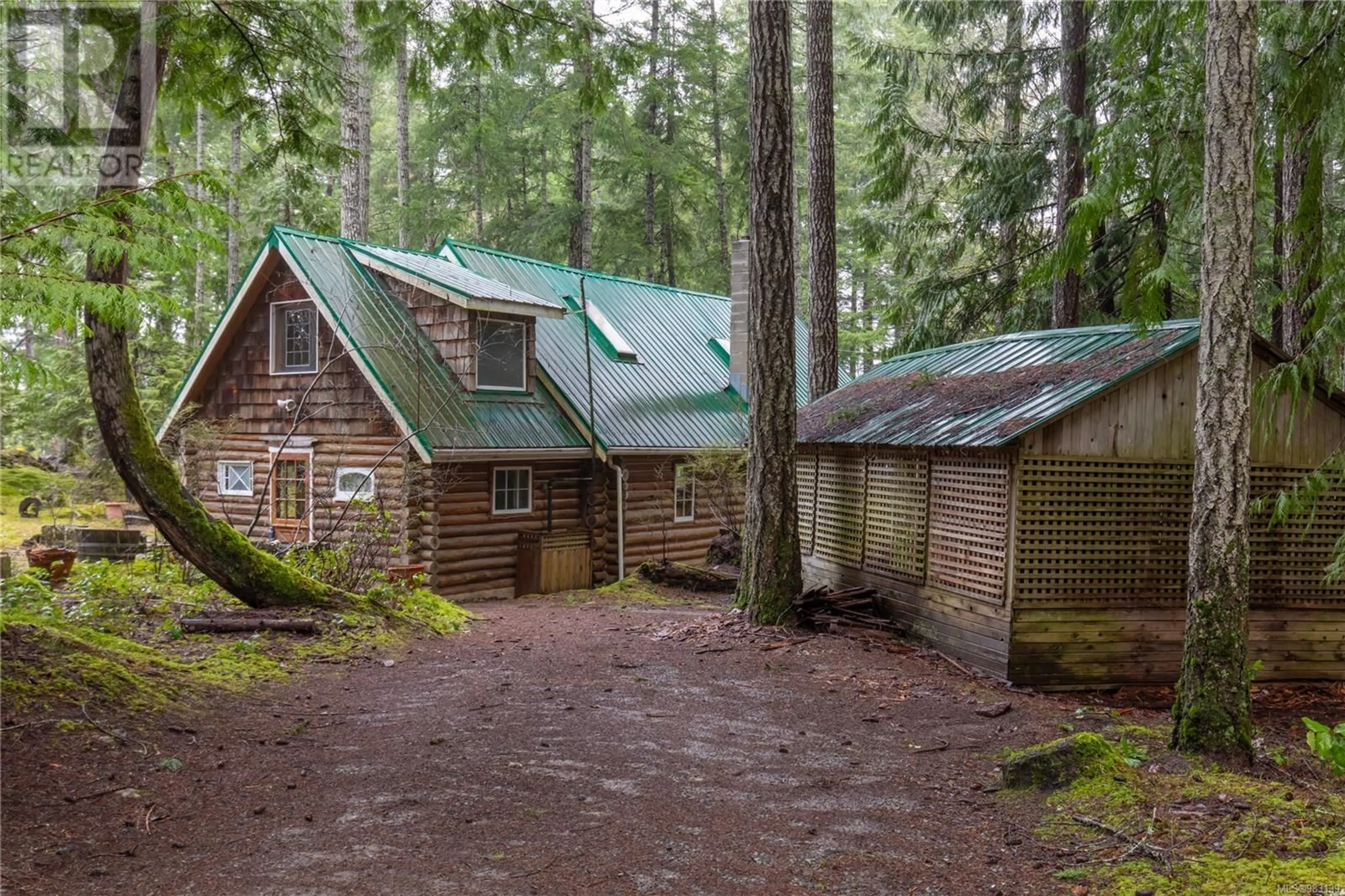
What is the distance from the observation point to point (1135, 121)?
9.46 m

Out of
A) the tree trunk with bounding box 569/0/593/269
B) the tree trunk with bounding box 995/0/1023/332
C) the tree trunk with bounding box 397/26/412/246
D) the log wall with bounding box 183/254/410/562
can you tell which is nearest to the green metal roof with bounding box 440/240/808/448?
the log wall with bounding box 183/254/410/562

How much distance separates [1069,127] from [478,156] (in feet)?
61.9

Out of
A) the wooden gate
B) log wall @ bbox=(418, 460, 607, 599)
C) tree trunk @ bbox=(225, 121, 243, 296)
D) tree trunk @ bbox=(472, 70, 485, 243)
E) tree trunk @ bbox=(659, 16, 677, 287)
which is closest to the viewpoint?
log wall @ bbox=(418, 460, 607, 599)

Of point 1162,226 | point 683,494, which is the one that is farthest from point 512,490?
point 1162,226

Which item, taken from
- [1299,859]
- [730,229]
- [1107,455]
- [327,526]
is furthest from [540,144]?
[1299,859]

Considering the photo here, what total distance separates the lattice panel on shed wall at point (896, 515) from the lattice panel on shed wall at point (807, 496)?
129 cm

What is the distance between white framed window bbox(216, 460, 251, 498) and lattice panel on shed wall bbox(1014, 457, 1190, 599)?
1458cm

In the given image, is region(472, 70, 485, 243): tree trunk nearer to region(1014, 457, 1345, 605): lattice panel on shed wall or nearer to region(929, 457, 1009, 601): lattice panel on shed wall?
region(929, 457, 1009, 601): lattice panel on shed wall

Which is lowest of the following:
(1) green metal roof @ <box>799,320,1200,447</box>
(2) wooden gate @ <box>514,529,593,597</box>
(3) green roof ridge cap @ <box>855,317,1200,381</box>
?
(2) wooden gate @ <box>514,529,593,597</box>

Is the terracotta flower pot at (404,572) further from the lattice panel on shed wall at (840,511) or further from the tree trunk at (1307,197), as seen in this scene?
the tree trunk at (1307,197)

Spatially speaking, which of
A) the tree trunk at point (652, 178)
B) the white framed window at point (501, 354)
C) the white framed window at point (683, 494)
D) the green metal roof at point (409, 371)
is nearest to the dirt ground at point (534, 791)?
the green metal roof at point (409, 371)

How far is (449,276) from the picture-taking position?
693 inches

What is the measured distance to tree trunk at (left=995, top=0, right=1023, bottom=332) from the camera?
56.7ft

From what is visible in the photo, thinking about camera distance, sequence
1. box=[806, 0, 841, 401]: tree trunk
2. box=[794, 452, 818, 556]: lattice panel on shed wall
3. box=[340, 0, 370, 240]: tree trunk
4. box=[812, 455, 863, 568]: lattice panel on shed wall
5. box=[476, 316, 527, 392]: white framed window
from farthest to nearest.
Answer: box=[340, 0, 370, 240]: tree trunk
box=[476, 316, 527, 392]: white framed window
box=[806, 0, 841, 401]: tree trunk
box=[794, 452, 818, 556]: lattice panel on shed wall
box=[812, 455, 863, 568]: lattice panel on shed wall
